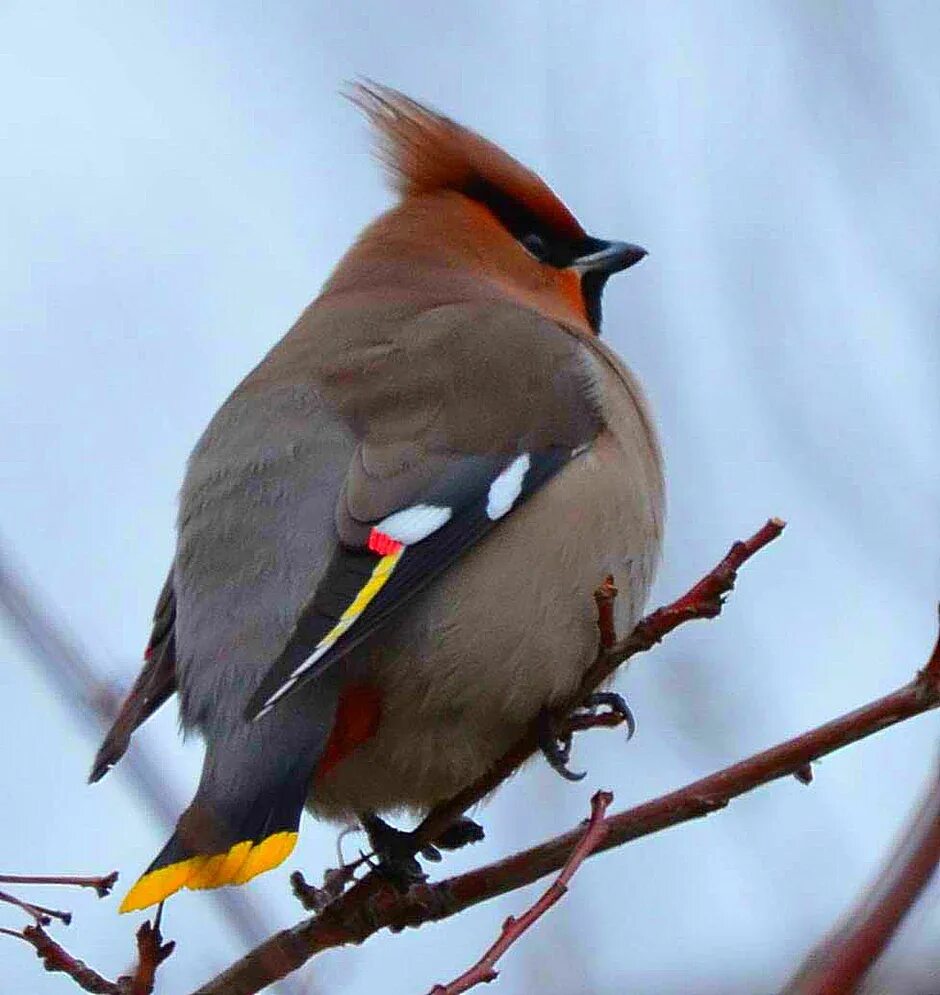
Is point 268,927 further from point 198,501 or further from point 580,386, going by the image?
point 580,386

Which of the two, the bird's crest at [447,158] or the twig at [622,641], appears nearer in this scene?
the twig at [622,641]

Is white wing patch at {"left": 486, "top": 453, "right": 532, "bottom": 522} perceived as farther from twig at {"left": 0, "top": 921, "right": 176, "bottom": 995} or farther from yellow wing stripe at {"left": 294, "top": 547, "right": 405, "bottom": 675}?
twig at {"left": 0, "top": 921, "right": 176, "bottom": 995}

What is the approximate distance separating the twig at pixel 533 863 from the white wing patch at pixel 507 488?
2.05ft

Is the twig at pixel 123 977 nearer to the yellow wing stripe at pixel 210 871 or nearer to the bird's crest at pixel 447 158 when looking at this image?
the yellow wing stripe at pixel 210 871

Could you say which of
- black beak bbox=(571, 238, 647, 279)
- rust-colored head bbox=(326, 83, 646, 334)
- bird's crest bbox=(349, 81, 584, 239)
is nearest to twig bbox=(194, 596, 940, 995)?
rust-colored head bbox=(326, 83, 646, 334)

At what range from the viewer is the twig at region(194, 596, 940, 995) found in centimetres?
224

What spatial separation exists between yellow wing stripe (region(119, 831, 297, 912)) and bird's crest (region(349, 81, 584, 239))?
233 cm

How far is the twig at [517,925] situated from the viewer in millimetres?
1994

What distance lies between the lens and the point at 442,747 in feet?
10.1

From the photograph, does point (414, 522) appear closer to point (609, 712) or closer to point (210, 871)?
point (609, 712)

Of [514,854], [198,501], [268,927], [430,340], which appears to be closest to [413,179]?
[430,340]

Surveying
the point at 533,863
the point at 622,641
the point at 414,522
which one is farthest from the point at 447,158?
the point at 533,863

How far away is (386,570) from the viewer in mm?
2908

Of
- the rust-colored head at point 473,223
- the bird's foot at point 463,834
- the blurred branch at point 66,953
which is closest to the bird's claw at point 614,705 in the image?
the bird's foot at point 463,834
